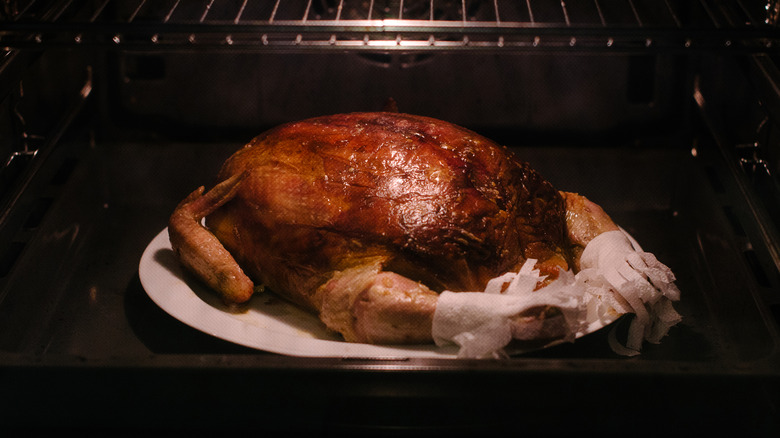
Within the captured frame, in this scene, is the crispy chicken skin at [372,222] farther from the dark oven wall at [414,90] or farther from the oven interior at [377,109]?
the dark oven wall at [414,90]

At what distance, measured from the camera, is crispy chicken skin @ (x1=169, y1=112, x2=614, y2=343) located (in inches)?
67.6

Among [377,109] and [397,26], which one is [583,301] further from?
[377,109]

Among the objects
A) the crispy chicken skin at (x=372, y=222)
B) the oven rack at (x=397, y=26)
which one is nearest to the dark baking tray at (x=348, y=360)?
the crispy chicken skin at (x=372, y=222)

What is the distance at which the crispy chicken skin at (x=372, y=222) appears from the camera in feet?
5.64

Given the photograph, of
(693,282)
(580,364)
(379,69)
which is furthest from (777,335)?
(379,69)

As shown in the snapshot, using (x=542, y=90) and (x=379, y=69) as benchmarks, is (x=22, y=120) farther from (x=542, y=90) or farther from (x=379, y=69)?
(x=542, y=90)

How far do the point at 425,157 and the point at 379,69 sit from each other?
710mm

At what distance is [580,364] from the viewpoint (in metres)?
1.41

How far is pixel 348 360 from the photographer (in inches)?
57.4

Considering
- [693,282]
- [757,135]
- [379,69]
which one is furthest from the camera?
[379,69]

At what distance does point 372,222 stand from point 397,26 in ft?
1.45

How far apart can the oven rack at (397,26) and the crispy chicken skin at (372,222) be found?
0.87 feet

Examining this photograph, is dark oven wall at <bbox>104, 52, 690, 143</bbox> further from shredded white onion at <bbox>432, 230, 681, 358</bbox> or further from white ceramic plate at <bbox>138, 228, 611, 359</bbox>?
shredded white onion at <bbox>432, 230, 681, 358</bbox>

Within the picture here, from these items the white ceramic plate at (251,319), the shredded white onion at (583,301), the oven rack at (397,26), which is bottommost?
the white ceramic plate at (251,319)
